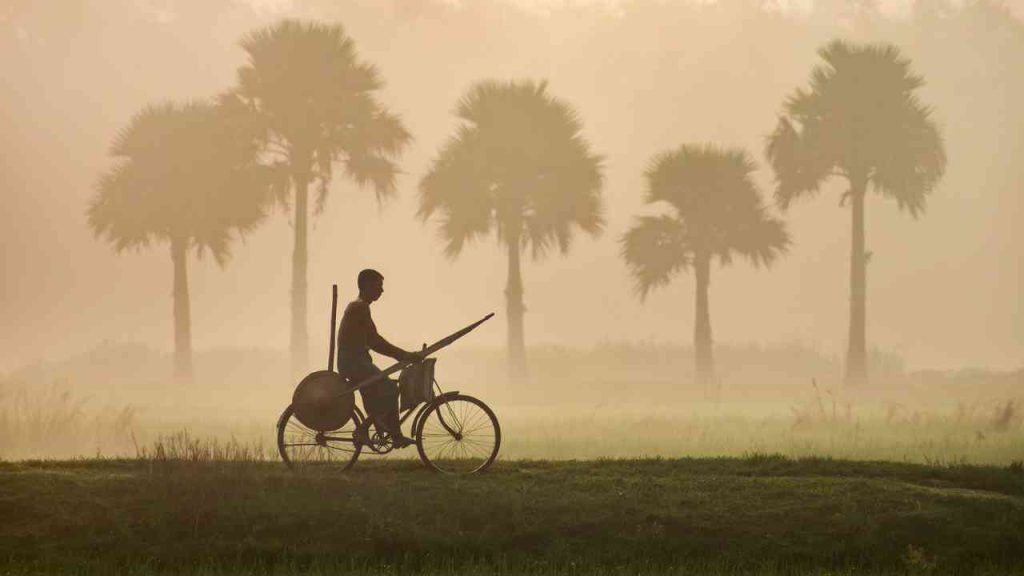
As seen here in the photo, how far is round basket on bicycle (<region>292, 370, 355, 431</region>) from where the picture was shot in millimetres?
15359

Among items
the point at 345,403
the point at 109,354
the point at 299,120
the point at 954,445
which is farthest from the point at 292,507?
the point at 109,354

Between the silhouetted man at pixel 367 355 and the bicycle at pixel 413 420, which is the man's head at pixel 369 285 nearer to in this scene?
the silhouetted man at pixel 367 355

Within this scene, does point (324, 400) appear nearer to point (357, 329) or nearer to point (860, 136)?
point (357, 329)

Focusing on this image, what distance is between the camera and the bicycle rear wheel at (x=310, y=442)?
15711mm

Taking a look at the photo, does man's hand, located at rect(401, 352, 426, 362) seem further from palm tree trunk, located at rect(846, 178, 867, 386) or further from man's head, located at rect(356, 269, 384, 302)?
palm tree trunk, located at rect(846, 178, 867, 386)

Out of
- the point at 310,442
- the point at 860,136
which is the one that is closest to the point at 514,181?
the point at 860,136

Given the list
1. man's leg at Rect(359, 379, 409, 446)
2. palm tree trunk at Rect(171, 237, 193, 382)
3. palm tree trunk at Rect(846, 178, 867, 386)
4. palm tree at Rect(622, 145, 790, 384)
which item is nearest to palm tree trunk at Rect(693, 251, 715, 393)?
palm tree at Rect(622, 145, 790, 384)

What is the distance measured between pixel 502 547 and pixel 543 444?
1197cm

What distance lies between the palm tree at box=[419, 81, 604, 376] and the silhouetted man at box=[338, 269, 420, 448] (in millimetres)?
30041

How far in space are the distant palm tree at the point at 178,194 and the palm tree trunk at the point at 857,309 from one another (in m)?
21.1

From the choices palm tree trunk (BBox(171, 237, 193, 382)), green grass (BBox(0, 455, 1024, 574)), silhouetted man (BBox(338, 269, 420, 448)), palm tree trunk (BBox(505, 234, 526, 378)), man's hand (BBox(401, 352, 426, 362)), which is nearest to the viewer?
green grass (BBox(0, 455, 1024, 574))

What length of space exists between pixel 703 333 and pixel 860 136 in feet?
29.3

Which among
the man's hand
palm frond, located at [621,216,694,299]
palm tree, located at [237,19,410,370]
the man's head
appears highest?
palm tree, located at [237,19,410,370]

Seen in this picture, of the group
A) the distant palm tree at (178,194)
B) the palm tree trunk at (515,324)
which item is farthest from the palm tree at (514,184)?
the distant palm tree at (178,194)
